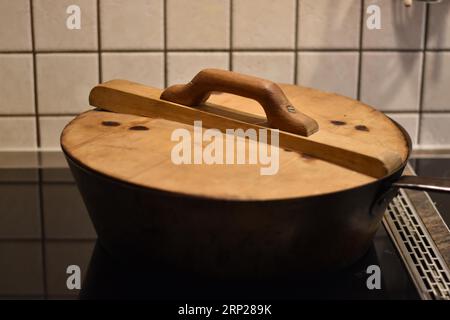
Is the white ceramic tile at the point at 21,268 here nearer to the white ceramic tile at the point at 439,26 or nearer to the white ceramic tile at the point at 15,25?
the white ceramic tile at the point at 15,25

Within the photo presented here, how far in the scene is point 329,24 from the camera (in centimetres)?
125

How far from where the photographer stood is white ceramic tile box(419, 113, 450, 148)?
1.32 m

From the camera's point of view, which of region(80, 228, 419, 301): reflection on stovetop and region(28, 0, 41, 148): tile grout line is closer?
region(80, 228, 419, 301): reflection on stovetop

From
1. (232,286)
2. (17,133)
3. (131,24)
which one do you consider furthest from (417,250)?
(17,133)

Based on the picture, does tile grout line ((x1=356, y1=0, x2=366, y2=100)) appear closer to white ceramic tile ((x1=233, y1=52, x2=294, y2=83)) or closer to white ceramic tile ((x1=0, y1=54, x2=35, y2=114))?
white ceramic tile ((x1=233, y1=52, x2=294, y2=83))

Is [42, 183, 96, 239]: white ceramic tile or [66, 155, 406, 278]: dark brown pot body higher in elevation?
[66, 155, 406, 278]: dark brown pot body

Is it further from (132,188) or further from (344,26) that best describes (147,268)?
(344,26)

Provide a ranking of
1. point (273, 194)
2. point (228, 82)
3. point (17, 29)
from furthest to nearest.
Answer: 1. point (17, 29)
2. point (228, 82)
3. point (273, 194)

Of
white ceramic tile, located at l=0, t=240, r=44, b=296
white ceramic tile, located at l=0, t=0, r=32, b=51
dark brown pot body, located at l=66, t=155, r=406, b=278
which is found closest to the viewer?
dark brown pot body, located at l=66, t=155, r=406, b=278

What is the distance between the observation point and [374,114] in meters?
1.00

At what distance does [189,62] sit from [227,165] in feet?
1.59

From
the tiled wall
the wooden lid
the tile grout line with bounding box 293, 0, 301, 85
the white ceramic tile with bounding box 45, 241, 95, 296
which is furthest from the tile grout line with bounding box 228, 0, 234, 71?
the white ceramic tile with bounding box 45, 241, 95, 296

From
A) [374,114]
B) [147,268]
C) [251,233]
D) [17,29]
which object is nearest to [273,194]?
[251,233]

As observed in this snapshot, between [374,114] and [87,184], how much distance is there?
41 centimetres
